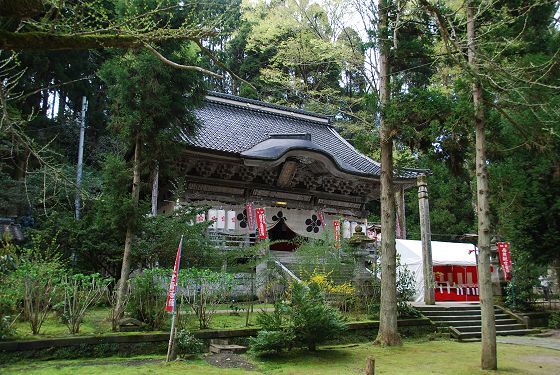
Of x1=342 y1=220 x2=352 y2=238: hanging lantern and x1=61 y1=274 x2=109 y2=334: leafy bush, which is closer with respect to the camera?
x1=61 y1=274 x2=109 y2=334: leafy bush

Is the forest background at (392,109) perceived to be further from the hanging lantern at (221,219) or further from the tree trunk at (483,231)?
the hanging lantern at (221,219)

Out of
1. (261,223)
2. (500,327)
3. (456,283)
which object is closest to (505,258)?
(500,327)

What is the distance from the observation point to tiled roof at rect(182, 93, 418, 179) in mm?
14993

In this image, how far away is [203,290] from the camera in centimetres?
778

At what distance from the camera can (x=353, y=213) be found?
1756cm

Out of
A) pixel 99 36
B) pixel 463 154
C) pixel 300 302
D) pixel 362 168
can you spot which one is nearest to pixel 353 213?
pixel 362 168

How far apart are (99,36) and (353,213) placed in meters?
14.6


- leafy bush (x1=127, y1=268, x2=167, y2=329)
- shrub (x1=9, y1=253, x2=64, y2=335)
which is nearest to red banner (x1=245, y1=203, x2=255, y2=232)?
leafy bush (x1=127, y1=268, x2=167, y2=329)

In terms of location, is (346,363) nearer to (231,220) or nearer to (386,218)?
(386,218)

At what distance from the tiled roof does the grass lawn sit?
722cm

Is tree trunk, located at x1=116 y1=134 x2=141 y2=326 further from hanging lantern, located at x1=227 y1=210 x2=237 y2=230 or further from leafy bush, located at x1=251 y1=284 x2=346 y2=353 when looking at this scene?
hanging lantern, located at x1=227 y1=210 x2=237 y2=230

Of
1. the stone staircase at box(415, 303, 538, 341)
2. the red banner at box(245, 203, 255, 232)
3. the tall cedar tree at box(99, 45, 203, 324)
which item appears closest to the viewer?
the tall cedar tree at box(99, 45, 203, 324)

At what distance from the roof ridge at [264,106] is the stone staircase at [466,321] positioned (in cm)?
1124

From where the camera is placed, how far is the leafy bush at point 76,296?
6770 mm
